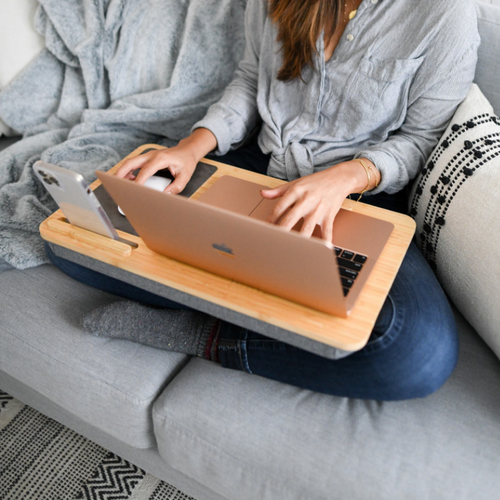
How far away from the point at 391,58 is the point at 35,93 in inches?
39.4

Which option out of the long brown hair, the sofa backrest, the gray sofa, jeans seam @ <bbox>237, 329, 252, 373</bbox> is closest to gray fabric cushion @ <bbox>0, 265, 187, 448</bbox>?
the gray sofa

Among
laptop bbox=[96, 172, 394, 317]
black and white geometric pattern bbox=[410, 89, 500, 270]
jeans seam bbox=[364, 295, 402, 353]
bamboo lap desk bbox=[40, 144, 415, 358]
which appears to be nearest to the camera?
laptop bbox=[96, 172, 394, 317]

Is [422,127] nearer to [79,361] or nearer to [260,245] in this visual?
[260,245]

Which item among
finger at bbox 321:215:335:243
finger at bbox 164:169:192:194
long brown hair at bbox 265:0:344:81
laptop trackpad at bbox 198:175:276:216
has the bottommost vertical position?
finger at bbox 321:215:335:243

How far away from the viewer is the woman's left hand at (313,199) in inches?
29.0

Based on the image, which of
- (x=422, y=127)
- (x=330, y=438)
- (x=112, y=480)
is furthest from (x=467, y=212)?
(x=112, y=480)

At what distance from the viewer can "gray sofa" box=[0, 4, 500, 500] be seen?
720 mm

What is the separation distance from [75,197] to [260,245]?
291 millimetres

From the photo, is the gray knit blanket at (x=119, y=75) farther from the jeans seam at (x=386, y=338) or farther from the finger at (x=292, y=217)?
the jeans seam at (x=386, y=338)

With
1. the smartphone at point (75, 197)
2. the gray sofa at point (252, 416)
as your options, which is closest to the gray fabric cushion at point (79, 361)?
the gray sofa at point (252, 416)

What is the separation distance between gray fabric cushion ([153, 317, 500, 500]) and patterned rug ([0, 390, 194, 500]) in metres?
0.24

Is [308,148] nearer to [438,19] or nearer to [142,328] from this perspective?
[438,19]

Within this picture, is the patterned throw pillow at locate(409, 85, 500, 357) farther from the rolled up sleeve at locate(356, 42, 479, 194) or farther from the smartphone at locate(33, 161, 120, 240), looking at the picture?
the smartphone at locate(33, 161, 120, 240)

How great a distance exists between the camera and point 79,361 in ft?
2.90
